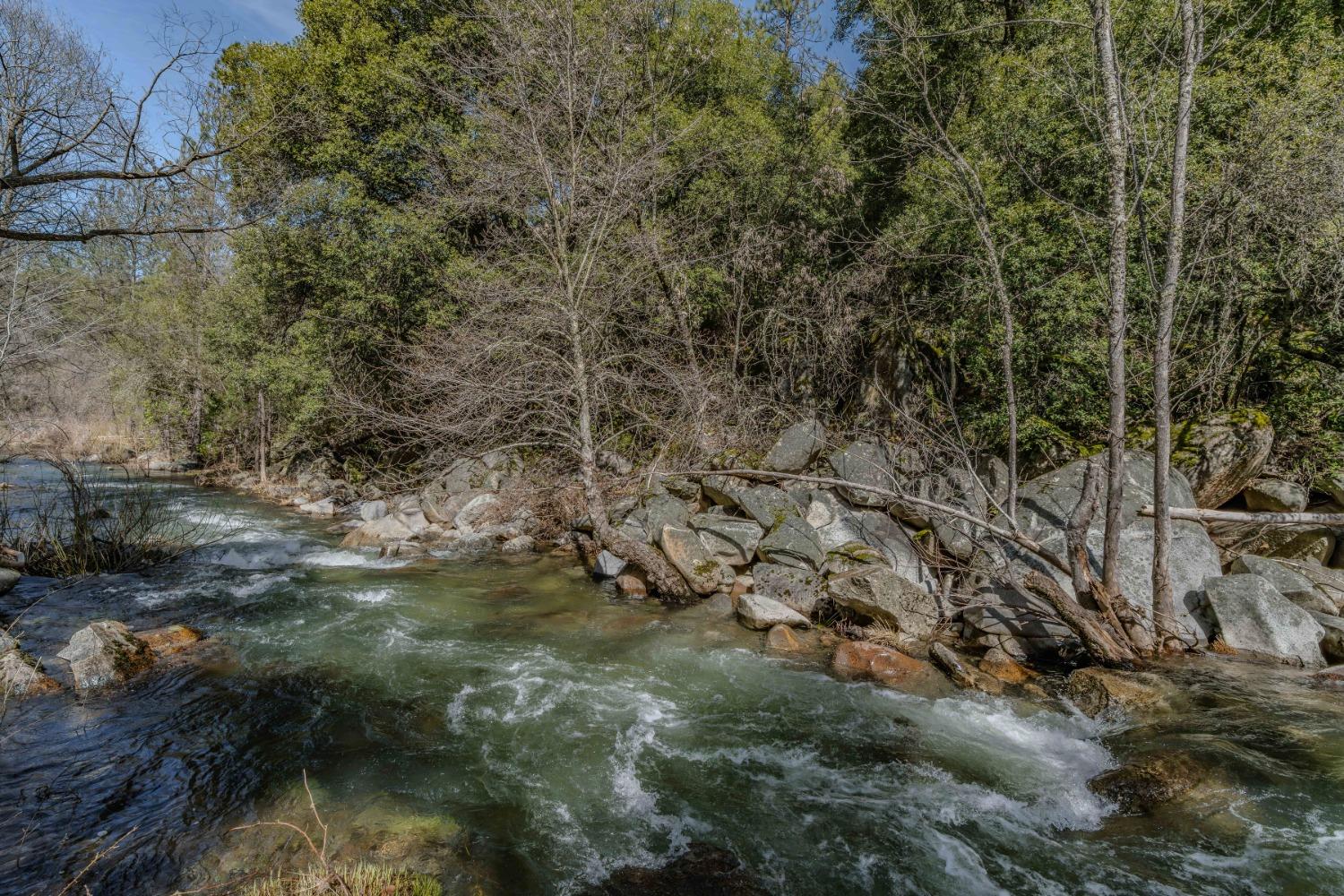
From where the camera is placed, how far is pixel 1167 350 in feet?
19.5

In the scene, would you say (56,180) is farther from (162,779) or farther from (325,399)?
(325,399)

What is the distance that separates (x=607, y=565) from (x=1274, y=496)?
902 centimetres

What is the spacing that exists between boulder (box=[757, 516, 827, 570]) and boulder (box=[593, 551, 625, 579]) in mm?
2147

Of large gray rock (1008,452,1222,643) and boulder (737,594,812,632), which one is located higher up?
large gray rock (1008,452,1222,643)

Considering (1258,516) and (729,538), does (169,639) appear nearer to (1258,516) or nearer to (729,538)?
(729,538)

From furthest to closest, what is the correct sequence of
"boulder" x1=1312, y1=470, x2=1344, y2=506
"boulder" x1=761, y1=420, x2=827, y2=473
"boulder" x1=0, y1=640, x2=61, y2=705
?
1. "boulder" x1=761, y1=420, x2=827, y2=473
2. "boulder" x1=1312, y1=470, x2=1344, y2=506
3. "boulder" x1=0, y1=640, x2=61, y2=705

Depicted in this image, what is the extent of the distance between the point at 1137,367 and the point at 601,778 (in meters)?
8.85

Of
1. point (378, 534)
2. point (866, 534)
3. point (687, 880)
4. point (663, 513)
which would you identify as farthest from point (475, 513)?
point (687, 880)

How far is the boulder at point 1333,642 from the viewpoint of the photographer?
19.4ft

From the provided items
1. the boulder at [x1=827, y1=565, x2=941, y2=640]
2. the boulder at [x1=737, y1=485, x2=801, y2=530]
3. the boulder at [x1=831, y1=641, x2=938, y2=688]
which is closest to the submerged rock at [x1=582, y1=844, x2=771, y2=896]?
the boulder at [x1=831, y1=641, x2=938, y2=688]

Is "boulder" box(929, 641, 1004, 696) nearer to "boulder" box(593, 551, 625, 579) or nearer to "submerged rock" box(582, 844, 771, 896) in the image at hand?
"submerged rock" box(582, 844, 771, 896)

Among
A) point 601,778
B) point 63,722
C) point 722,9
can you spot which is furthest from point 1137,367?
point 722,9

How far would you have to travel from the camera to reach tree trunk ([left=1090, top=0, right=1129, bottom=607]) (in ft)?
19.5

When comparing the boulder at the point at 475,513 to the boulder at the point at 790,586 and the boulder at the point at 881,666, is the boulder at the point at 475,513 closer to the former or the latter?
the boulder at the point at 790,586
